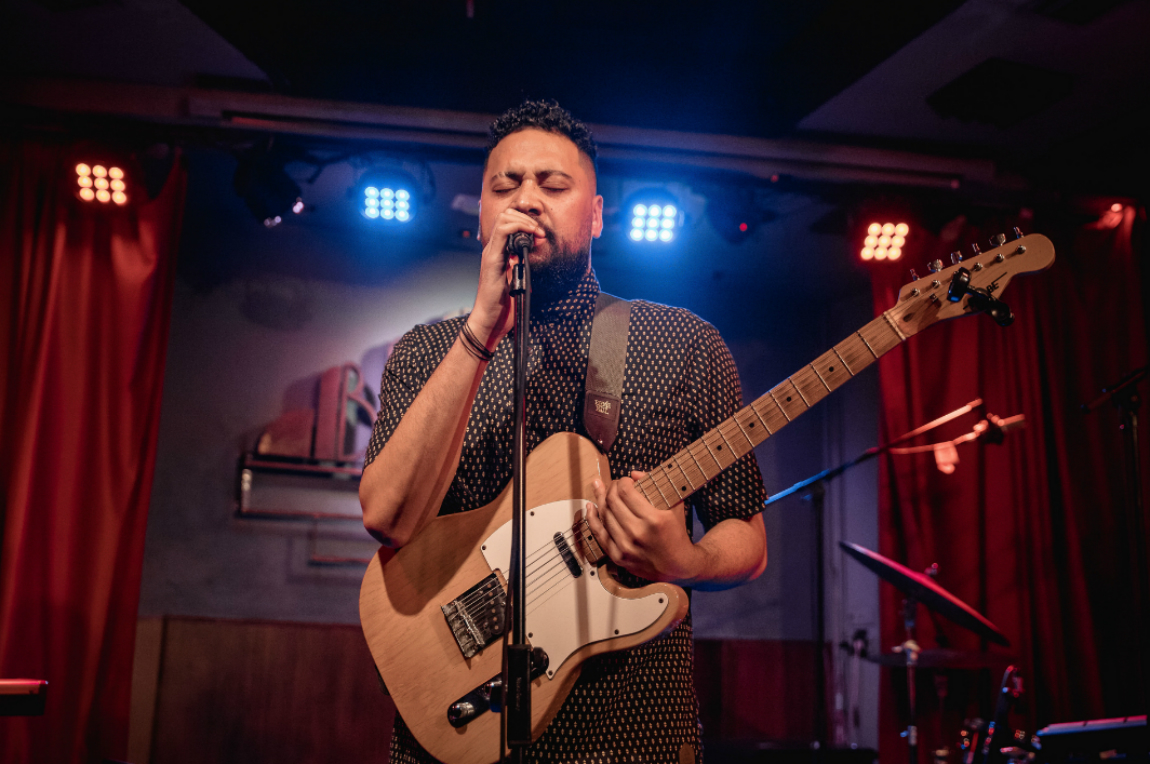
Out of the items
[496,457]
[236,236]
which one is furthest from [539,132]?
[236,236]

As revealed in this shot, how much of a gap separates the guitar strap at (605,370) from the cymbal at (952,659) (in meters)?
2.99

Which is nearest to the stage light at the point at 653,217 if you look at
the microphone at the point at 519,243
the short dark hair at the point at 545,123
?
the short dark hair at the point at 545,123

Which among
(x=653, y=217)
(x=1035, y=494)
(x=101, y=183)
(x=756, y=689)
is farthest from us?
(x=756, y=689)

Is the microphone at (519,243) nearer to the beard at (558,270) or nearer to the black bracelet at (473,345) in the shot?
the black bracelet at (473,345)

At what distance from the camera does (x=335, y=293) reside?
5.82 m

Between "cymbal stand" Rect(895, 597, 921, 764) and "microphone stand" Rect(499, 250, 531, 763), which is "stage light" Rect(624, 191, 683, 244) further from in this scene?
"microphone stand" Rect(499, 250, 531, 763)

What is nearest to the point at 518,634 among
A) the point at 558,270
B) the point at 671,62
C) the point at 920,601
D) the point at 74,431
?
the point at 558,270

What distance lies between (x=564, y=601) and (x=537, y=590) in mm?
62

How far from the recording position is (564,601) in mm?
1514

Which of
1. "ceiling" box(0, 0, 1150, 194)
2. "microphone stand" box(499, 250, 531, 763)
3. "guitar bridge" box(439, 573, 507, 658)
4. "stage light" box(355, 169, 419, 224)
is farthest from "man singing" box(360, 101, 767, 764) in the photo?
"stage light" box(355, 169, 419, 224)

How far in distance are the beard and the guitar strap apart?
99mm

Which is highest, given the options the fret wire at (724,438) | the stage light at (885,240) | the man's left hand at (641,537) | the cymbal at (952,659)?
the stage light at (885,240)

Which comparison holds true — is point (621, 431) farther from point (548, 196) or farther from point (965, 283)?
point (965, 283)

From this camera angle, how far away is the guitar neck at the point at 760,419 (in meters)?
1.62
